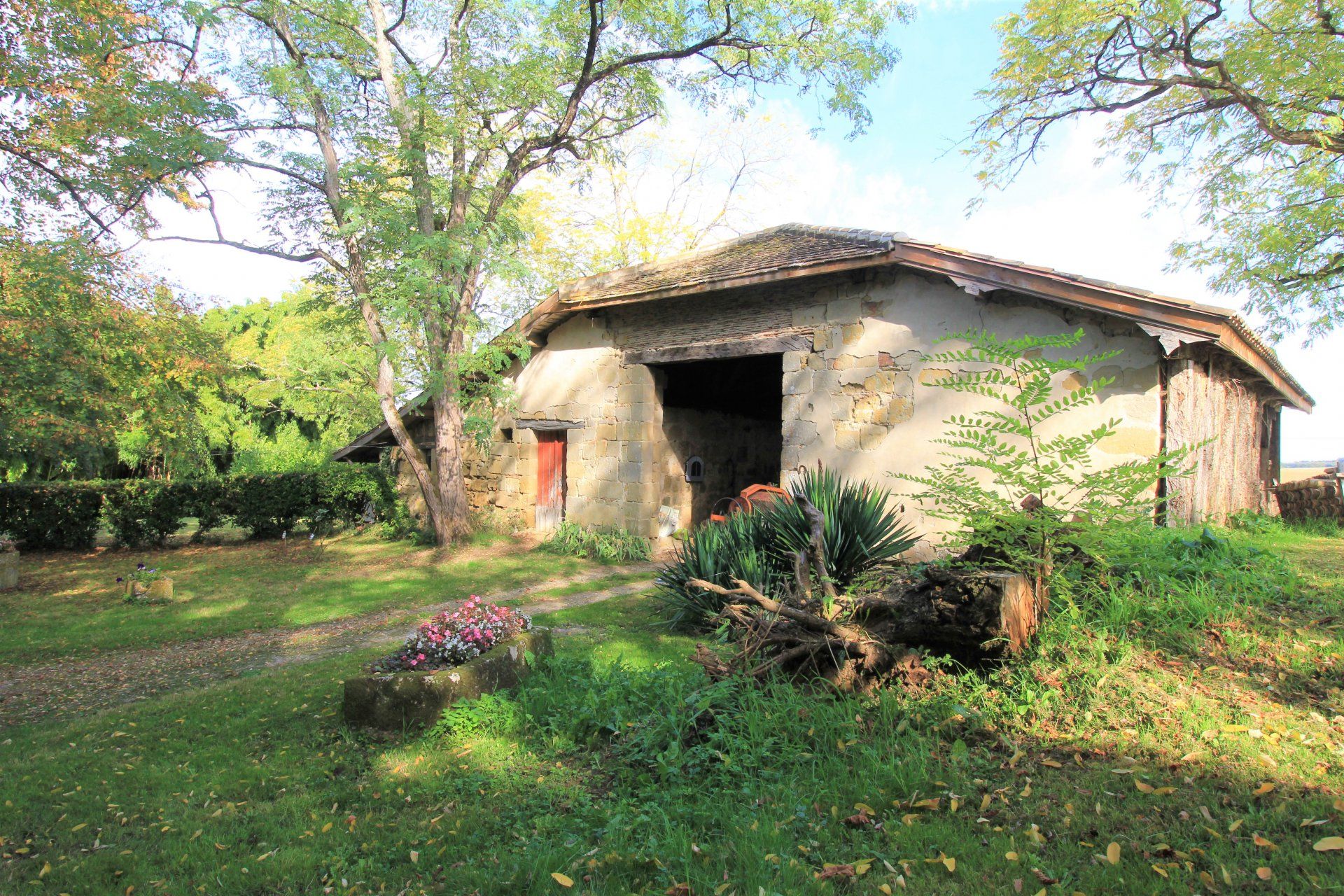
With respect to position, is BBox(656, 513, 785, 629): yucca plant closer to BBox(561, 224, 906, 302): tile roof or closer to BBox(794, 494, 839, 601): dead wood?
BBox(794, 494, 839, 601): dead wood

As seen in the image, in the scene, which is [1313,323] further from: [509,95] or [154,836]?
[154,836]

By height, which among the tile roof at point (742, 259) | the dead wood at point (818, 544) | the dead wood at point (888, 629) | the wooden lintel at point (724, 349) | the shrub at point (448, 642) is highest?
the tile roof at point (742, 259)

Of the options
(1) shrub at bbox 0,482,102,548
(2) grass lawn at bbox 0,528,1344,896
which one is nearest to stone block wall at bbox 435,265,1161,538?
(2) grass lawn at bbox 0,528,1344,896

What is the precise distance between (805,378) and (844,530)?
408cm

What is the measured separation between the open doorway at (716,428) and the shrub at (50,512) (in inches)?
439

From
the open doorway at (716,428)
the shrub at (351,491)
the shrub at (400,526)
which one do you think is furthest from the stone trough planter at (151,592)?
the open doorway at (716,428)

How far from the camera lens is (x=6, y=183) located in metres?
10.9

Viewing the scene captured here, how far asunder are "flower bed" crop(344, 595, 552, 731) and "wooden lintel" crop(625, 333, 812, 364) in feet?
19.8

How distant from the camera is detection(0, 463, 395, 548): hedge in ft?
43.4

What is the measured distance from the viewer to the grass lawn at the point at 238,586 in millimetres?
7648

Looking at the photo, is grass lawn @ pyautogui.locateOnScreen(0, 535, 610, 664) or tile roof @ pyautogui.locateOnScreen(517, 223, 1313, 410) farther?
grass lawn @ pyautogui.locateOnScreen(0, 535, 610, 664)

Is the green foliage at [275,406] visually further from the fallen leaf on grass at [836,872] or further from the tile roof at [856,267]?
the fallen leaf on grass at [836,872]

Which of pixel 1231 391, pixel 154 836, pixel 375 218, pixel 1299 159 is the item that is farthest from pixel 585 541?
pixel 1299 159

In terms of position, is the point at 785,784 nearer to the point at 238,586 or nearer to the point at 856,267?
the point at 856,267
